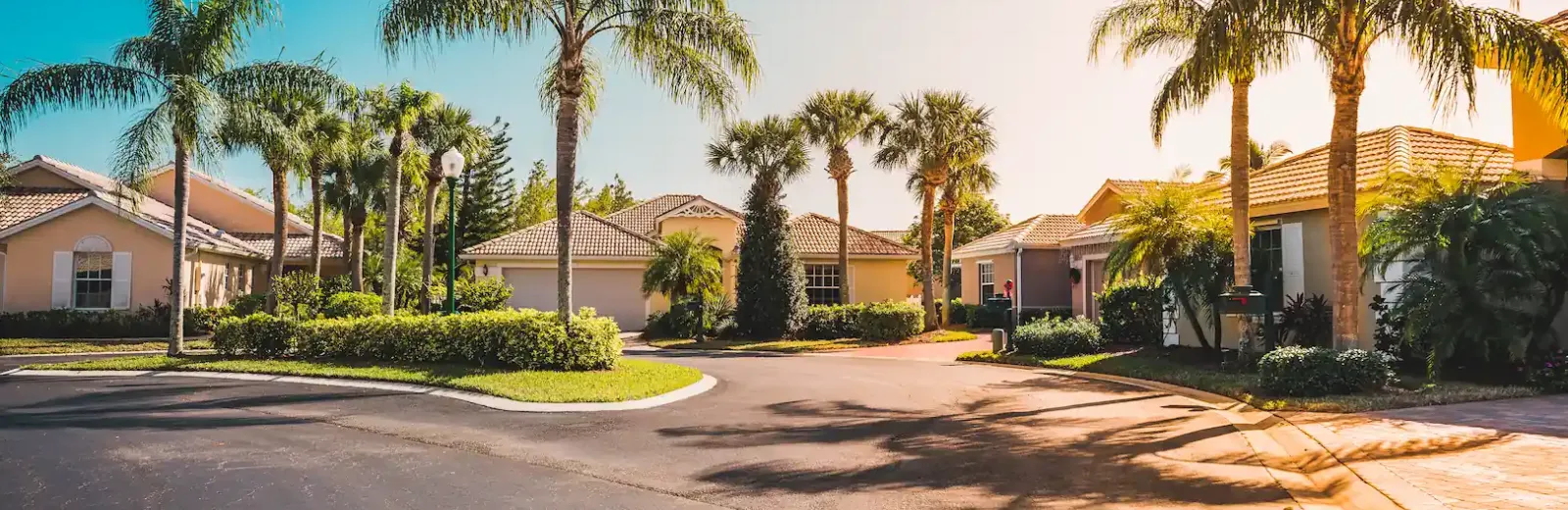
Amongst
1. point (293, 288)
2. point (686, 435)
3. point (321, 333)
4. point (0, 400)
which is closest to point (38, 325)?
point (293, 288)

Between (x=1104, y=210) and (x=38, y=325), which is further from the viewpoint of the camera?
(x=1104, y=210)

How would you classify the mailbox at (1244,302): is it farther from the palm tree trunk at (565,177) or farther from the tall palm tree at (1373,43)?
the palm tree trunk at (565,177)

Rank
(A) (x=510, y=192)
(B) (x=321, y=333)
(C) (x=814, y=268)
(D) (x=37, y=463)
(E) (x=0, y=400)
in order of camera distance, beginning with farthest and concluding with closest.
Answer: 1. (A) (x=510, y=192)
2. (C) (x=814, y=268)
3. (B) (x=321, y=333)
4. (E) (x=0, y=400)
5. (D) (x=37, y=463)

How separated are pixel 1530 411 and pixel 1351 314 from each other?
2265 millimetres

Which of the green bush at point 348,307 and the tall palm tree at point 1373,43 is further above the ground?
the tall palm tree at point 1373,43

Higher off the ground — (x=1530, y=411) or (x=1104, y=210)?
(x=1104, y=210)

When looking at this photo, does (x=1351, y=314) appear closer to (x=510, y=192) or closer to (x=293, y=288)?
(x=293, y=288)

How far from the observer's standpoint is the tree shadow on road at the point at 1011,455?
22.5 feet

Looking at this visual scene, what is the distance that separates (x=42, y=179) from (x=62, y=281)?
903 centimetres

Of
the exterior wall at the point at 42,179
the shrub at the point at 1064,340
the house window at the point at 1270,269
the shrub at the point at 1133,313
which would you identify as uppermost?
the exterior wall at the point at 42,179

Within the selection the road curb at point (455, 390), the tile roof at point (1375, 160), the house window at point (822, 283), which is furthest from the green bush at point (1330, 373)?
the house window at point (822, 283)

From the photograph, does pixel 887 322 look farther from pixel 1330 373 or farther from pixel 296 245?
pixel 296 245

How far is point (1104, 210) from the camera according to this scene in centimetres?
2839

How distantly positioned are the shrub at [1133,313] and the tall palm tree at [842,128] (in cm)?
1059
